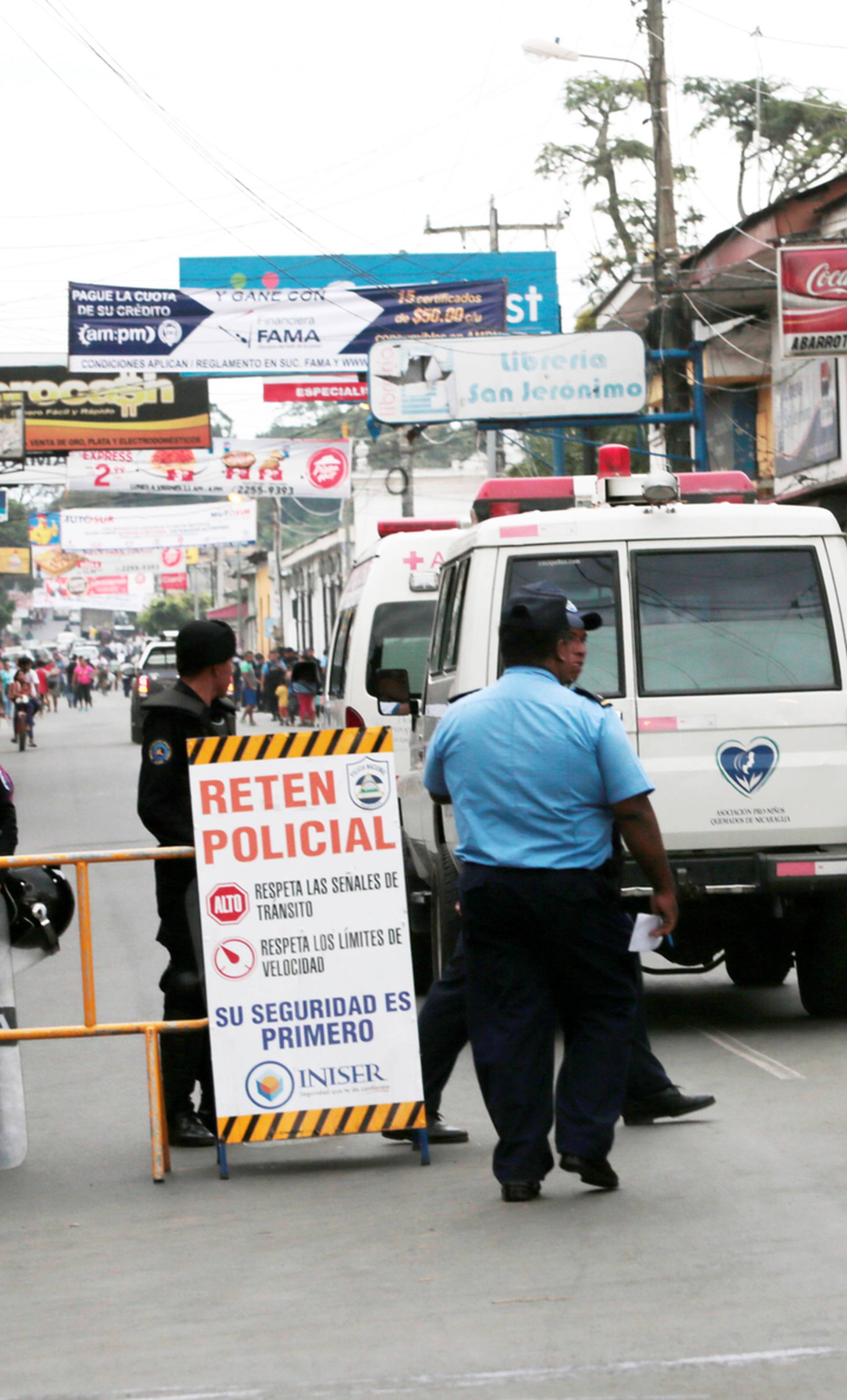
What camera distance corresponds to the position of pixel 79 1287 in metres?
4.97

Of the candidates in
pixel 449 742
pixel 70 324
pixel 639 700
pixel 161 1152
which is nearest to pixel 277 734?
pixel 449 742

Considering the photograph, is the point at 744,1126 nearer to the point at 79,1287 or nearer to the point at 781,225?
the point at 79,1287

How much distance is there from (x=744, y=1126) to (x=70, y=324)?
74.7ft

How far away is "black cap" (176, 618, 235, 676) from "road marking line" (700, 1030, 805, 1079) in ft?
9.17

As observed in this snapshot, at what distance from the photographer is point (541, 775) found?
18.1ft

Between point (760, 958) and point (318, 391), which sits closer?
point (760, 958)

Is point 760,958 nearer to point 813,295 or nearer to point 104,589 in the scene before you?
point 813,295

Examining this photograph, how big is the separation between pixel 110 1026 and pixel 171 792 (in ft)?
2.83

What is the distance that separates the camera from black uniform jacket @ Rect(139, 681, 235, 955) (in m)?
6.40

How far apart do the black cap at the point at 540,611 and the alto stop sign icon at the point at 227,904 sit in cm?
127

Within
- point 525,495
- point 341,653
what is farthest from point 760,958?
point 341,653

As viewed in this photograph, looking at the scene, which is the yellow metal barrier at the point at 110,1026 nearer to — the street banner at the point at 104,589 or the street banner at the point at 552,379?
the street banner at the point at 552,379

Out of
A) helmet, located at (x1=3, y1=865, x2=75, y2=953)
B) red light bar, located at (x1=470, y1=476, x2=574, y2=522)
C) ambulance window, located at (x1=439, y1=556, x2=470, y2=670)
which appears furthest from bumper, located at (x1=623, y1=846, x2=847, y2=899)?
red light bar, located at (x1=470, y1=476, x2=574, y2=522)

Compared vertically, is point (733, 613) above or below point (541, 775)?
above
